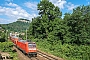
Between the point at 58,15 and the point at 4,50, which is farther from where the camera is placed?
the point at 58,15

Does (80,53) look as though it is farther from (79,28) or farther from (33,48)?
(79,28)

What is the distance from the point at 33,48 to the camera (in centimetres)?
3303

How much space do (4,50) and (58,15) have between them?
124 feet

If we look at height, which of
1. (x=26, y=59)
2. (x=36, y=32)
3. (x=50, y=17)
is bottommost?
(x=26, y=59)

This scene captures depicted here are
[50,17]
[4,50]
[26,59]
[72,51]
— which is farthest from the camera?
[50,17]

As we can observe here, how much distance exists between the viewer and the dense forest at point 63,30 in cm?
3529

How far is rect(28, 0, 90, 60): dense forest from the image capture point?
35291mm

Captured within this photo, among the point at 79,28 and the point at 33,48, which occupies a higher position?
the point at 79,28

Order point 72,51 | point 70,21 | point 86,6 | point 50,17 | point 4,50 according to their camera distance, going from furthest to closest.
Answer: point 50,17
point 86,6
point 70,21
point 4,50
point 72,51

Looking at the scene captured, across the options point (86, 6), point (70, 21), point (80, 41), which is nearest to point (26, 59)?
point (80, 41)

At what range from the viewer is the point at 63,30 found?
2084 inches

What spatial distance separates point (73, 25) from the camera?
2010 inches

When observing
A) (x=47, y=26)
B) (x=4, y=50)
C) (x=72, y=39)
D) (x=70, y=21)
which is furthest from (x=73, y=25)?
(x=4, y=50)

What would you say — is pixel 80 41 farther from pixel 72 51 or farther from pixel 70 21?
pixel 72 51
